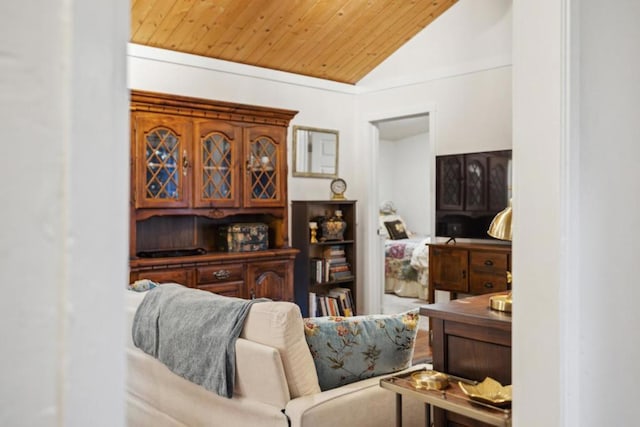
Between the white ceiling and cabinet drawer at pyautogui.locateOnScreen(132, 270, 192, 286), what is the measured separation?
4934 millimetres

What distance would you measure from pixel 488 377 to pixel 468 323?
19 cm

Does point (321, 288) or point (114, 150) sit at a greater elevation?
point (114, 150)

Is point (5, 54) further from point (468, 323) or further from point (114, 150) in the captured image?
point (468, 323)

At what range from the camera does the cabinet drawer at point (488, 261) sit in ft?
A: 14.8

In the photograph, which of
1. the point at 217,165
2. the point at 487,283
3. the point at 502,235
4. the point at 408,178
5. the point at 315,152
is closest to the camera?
the point at 502,235

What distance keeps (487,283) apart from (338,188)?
6.67ft

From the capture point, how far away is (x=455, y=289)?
16.1 ft

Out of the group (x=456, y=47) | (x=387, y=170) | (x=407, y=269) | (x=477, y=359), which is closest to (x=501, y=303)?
(x=477, y=359)

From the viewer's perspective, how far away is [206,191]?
475 centimetres

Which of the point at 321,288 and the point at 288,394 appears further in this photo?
the point at 321,288

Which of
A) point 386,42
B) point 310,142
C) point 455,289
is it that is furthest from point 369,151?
point 455,289

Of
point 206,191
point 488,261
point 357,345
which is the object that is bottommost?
point 357,345

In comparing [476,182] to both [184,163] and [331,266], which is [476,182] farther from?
[184,163]

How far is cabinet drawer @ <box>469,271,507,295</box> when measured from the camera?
4520mm
